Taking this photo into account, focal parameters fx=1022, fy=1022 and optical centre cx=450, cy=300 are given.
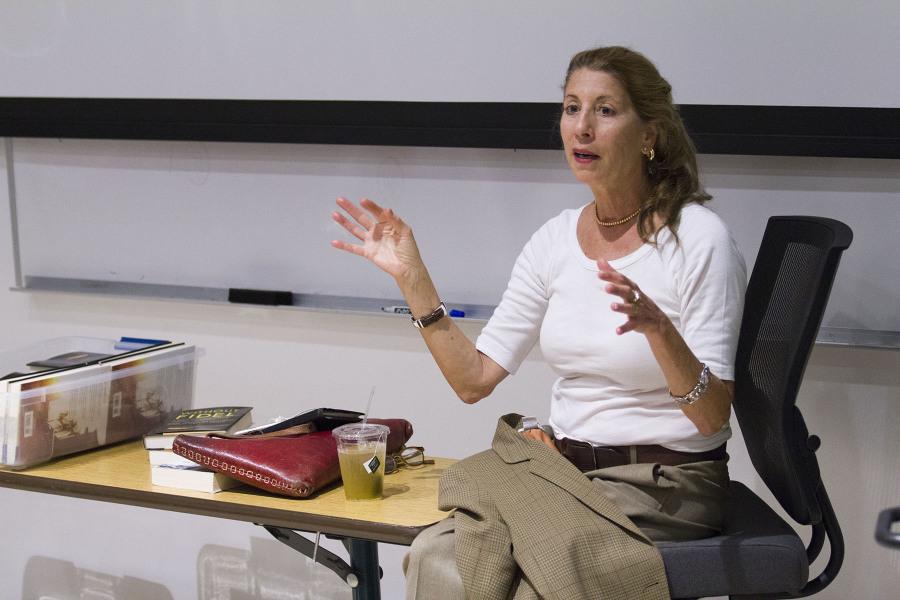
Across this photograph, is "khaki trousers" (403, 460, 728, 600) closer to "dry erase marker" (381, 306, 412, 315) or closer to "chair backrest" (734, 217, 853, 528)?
"chair backrest" (734, 217, 853, 528)

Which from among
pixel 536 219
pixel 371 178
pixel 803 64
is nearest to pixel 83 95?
pixel 371 178

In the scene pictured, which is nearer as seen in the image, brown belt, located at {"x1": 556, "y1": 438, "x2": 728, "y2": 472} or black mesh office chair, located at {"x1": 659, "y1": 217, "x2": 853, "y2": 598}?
black mesh office chair, located at {"x1": 659, "y1": 217, "x2": 853, "y2": 598}

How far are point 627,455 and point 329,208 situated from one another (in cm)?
138

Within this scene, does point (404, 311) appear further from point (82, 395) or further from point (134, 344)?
point (82, 395)

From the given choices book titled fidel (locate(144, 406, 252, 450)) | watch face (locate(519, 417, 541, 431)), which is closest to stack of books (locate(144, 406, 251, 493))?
book titled fidel (locate(144, 406, 252, 450))

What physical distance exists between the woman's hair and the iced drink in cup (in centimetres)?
67

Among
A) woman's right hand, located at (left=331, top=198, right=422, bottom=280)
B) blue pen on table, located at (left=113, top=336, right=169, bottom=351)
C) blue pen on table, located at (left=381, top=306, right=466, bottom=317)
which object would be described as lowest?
blue pen on table, located at (left=113, top=336, right=169, bottom=351)

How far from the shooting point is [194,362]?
260 centimetres

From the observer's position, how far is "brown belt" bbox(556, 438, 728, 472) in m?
1.96

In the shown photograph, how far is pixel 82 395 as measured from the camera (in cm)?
231

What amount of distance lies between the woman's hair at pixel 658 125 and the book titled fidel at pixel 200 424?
0.99 m

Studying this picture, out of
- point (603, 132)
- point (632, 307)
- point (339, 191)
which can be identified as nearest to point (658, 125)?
point (603, 132)

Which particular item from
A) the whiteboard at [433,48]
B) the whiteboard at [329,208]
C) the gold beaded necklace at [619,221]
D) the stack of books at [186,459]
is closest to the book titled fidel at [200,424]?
the stack of books at [186,459]

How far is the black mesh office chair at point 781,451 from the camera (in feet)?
5.89
